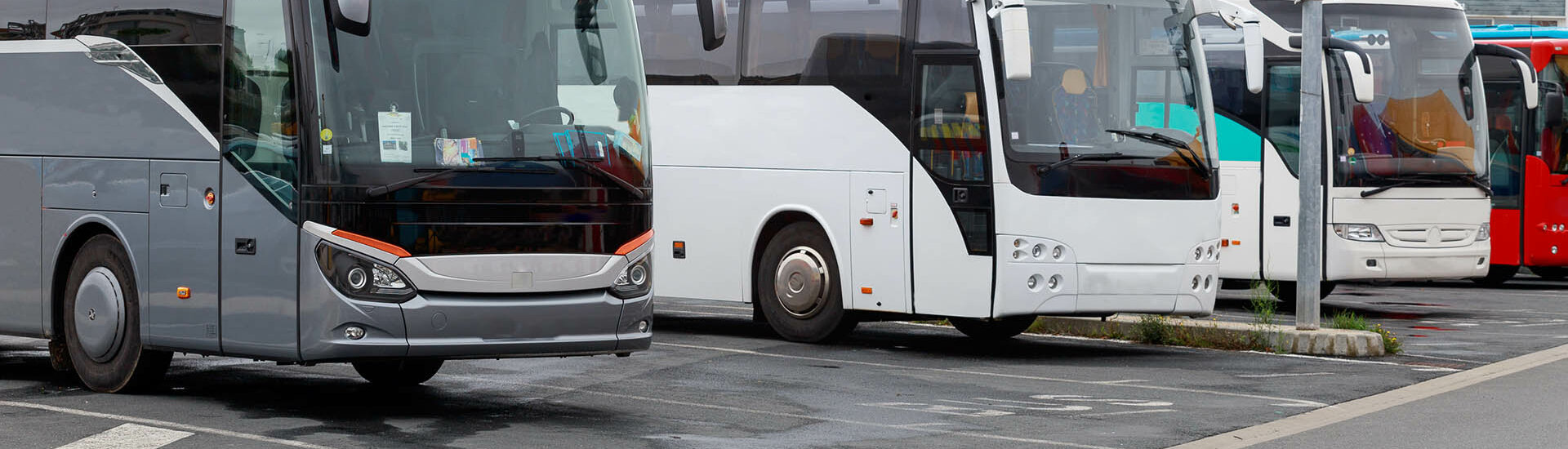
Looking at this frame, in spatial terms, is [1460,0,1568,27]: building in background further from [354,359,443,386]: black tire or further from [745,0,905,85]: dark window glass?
[354,359,443,386]: black tire

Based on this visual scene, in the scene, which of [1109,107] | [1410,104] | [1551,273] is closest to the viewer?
[1109,107]

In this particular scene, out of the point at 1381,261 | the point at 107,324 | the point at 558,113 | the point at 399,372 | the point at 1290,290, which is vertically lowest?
the point at 399,372

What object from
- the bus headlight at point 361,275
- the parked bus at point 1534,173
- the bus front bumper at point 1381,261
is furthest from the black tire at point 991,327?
the parked bus at point 1534,173

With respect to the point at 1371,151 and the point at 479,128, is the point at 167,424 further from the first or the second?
the point at 1371,151

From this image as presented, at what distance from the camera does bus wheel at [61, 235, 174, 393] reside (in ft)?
37.6

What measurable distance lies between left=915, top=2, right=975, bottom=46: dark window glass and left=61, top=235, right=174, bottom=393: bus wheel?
19.6 feet

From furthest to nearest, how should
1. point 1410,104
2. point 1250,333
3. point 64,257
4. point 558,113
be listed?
point 1410,104, point 1250,333, point 64,257, point 558,113

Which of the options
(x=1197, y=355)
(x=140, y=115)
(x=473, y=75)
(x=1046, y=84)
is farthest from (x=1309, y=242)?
(x=140, y=115)

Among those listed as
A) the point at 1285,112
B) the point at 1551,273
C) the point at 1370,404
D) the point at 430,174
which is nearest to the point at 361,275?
Answer: the point at 430,174

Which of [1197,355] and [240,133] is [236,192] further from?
[1197,355]

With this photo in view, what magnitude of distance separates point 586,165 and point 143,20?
2.59 meters

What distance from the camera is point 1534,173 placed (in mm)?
24406

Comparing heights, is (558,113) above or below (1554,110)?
below

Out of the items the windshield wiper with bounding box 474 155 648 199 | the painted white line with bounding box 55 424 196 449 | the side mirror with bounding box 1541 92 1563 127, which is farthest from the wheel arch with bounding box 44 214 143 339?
the side mirror with bounding box 1541 92 1563 127
